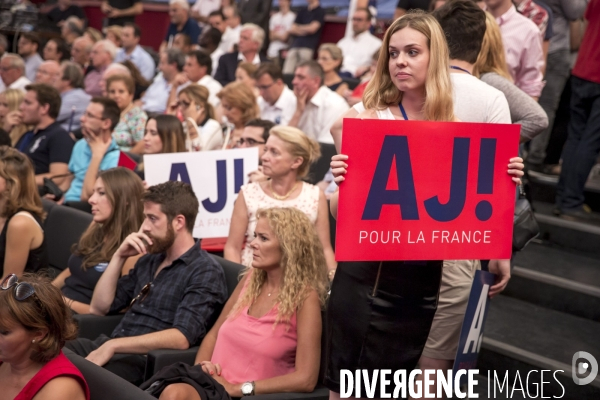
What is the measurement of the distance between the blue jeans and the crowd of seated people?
0.04 meters

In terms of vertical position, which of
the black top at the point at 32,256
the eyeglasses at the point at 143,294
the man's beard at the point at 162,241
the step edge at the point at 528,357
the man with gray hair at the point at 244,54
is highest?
the man with gray hair at the point at 244,54

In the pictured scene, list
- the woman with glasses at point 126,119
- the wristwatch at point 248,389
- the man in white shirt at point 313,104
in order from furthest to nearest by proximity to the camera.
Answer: the woman with glasses at point 126,119
the man in white shirt at point 313,104
the wristwatch at point 248,389

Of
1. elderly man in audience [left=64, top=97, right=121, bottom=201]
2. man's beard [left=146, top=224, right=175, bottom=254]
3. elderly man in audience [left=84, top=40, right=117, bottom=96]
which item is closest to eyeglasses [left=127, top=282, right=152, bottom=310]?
man's beard [left=146, top=224, right=175, bottom=254]

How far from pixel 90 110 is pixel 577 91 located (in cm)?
360

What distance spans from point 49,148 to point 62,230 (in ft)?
6.32

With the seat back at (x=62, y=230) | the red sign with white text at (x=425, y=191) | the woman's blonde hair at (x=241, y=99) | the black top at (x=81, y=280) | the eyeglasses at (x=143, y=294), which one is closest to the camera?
the red sign with white text at (x=425, y=191)

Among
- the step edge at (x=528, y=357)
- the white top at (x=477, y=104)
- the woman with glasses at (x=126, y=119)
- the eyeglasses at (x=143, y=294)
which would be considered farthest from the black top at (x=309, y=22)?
the white top at (x=477, y=104)

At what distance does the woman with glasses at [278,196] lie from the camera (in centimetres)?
441

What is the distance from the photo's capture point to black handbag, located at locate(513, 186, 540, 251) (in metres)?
3.20

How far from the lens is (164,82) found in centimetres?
925

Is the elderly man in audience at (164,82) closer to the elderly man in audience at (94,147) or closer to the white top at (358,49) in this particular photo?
the white top at (358,49)

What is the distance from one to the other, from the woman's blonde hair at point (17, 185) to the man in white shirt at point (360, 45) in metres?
5.61

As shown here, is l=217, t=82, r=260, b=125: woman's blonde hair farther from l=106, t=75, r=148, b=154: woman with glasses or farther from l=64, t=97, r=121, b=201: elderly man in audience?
l=106, t=75, r=148, b=154: woman with glasses

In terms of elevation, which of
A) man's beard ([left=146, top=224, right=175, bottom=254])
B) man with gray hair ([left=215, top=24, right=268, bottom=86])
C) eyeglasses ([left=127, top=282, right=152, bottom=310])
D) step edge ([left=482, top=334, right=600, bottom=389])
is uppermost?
man with gray hair ([left=215, top=24, right=268, bottom=86])
